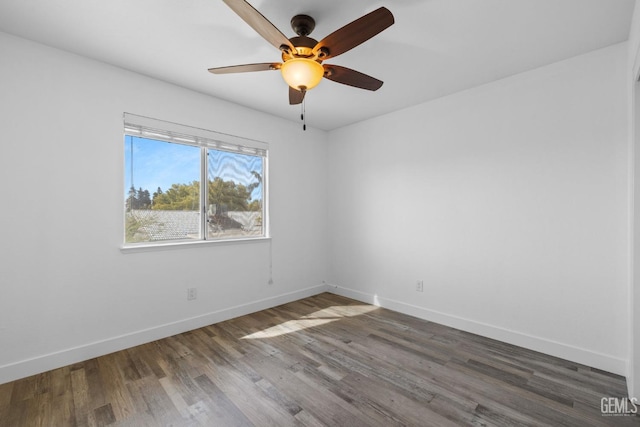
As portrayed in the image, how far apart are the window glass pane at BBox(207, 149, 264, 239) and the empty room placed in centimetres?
3

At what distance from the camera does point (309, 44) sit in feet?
6.04

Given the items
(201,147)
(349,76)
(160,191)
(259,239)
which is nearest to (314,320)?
(259,239)

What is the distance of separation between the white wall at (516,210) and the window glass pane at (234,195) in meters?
1.54

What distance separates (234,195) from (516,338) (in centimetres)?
333

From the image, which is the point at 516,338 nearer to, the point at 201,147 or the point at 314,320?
the point at 314,320

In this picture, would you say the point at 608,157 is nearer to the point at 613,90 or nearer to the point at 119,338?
the point at 613,90

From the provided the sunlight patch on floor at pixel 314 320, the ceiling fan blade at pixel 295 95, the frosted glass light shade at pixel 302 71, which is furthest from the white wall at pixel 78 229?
the frosted glass light shade at pixel 302 71

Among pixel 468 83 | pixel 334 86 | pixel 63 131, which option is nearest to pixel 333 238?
pixel 334 86

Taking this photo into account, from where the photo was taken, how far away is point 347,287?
4.27 meters

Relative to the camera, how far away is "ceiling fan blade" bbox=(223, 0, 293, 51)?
4.54 feet

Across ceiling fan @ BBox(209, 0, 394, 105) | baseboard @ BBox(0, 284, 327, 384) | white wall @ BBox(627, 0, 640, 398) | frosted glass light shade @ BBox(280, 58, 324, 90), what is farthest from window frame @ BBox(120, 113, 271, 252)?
white wall @ BBox(627, 0, 640, 398)

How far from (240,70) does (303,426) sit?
2.32m

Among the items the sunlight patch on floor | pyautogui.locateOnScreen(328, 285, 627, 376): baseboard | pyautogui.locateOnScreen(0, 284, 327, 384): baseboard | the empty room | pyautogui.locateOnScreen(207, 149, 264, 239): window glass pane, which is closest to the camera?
the empty room

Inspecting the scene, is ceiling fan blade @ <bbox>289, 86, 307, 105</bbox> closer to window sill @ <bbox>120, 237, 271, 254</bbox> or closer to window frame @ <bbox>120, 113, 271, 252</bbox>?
window frame @ <bbox>120, 113, 271, 252</bbox>
